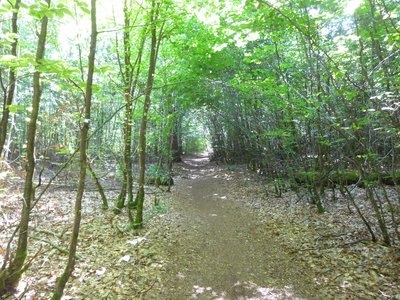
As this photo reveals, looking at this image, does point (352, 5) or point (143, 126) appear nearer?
point (352, 5)

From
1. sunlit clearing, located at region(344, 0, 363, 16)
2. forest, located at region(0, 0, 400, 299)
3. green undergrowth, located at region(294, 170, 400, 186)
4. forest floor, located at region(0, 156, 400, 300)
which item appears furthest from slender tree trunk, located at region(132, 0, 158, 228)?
green undergrowth, located at region(294, 170, 400, 186)

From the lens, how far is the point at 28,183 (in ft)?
11.4

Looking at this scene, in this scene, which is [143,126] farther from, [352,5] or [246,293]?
[352,5]

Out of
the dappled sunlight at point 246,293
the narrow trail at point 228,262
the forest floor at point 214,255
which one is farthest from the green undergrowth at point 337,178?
the dappled sunlight at point 246,293

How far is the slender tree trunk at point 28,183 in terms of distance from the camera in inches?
129

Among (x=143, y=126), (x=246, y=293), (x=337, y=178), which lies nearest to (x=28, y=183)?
(x=143, y=126)

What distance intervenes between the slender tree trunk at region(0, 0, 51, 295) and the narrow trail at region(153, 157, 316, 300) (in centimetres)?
214

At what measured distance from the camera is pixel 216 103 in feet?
40.9

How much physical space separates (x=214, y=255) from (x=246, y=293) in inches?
52.4

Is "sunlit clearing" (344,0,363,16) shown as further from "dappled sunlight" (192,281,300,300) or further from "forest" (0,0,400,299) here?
"dappled sunlight" (192,281,300,300)

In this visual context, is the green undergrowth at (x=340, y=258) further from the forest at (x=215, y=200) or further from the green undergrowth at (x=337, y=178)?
the green undergrowth at (x=337, y=178)

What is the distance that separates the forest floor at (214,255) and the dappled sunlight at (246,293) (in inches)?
0.6

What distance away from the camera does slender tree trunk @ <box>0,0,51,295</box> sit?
3283 mm

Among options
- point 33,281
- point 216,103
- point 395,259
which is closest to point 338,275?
point 395,259
